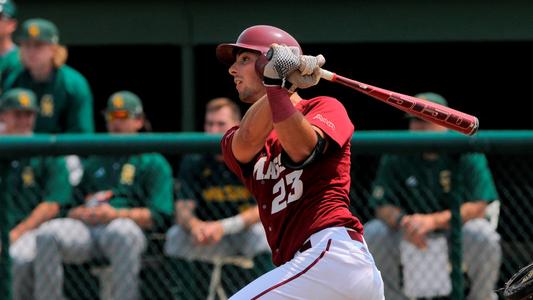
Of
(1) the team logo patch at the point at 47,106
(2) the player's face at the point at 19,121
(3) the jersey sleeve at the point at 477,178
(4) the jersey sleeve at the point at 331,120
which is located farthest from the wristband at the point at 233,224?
(4) the jersey sleeve at the point at 331,120

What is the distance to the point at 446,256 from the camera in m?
5.59

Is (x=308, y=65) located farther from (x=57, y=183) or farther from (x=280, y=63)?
(x=57, y=183)

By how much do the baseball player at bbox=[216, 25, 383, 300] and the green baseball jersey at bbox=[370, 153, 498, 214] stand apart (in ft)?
5.89

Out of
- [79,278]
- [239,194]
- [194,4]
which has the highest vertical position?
[194,4]

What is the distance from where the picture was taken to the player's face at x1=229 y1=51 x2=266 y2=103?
151 inches

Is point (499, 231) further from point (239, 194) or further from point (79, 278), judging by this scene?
point (79, 278)

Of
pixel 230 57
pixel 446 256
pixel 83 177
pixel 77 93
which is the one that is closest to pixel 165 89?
pixel 77 93

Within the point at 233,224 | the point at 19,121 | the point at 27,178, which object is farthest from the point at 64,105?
the point at 233,224

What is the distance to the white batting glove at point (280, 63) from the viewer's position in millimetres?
3422

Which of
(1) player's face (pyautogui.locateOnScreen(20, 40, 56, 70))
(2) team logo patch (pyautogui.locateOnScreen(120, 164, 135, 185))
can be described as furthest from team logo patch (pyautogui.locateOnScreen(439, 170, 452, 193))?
(1) player's face (pyautogui.locateOnScreen(20, 40, 56, 70))

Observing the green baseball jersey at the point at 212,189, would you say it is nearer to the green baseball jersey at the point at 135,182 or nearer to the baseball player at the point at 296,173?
the green baseball jersey at the point at 135,182

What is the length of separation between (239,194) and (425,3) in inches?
98.4

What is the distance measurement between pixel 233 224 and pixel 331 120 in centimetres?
Answer: 210

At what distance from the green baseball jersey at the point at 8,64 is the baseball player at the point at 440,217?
2643 mm
